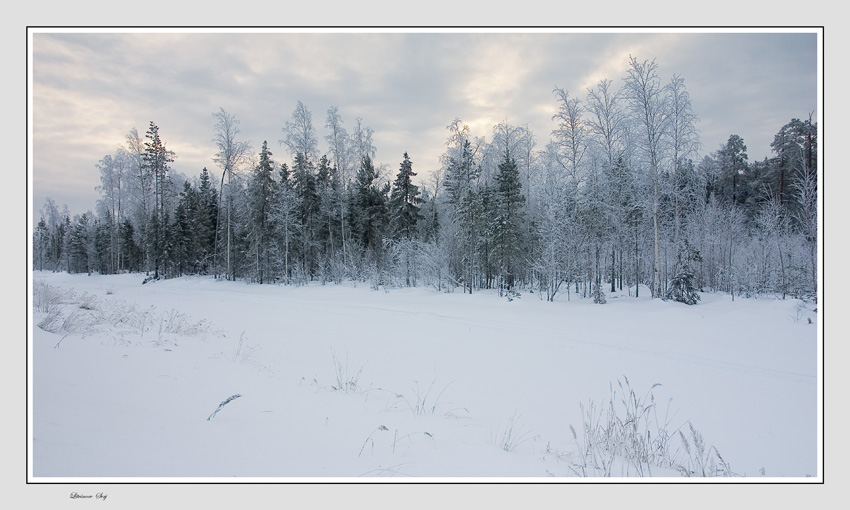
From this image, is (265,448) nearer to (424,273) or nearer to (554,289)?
(554,289)

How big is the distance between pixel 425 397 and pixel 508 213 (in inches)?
748

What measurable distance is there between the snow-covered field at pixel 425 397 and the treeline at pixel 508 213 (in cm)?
564

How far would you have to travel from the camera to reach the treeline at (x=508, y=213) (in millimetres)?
18688

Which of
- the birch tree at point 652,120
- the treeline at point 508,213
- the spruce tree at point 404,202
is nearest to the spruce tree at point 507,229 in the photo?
the treeline at point 508,213

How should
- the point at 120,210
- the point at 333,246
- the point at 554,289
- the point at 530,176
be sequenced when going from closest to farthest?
the point at 554,289 < the point at 333,246 < the point at 530,176 < the point at 120,210

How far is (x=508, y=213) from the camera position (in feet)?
76.7

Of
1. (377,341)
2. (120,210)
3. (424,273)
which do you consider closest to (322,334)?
(377,341)

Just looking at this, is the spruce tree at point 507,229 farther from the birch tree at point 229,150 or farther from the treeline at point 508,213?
the birch tree at point 229,150

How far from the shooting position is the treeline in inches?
736

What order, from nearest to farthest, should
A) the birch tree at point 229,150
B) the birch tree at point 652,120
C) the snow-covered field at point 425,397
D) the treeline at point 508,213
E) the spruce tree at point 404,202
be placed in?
the snow-covered field at point 425,397, the birch tree at point 652,120, the treeline at point 508,213, the spruce tree at point 404,202, the birch tree at point 229,150

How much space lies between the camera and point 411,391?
624 cm

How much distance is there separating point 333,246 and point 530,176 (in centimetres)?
1980

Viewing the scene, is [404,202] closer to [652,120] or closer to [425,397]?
[652,120]

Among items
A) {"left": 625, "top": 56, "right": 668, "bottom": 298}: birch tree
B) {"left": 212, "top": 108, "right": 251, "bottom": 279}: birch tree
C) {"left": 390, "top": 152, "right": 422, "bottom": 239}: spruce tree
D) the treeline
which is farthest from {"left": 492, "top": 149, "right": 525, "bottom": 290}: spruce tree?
{"left": 212, "top": 108, "right": 251, "bottom": 279}: birch tree
